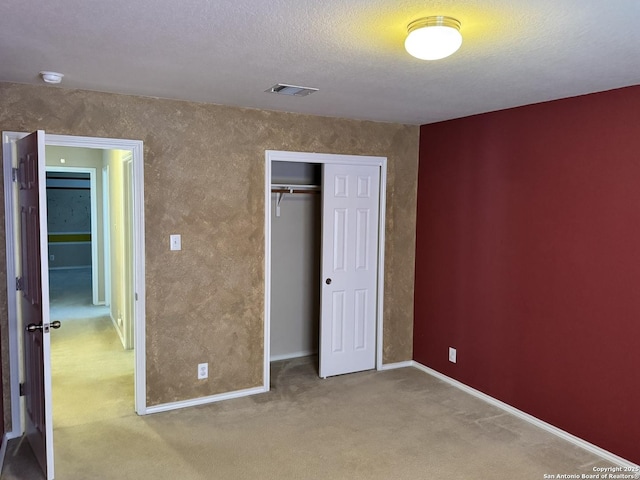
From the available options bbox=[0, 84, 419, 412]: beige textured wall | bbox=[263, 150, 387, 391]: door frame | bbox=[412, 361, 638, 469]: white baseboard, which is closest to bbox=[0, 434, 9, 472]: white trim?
bbox=[0, 84, 419, 412]: beige textured wall

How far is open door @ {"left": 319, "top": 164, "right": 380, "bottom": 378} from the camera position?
14.7 feet

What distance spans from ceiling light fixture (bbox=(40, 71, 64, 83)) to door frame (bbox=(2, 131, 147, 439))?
421 mm

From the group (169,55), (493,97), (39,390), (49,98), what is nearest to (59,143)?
(49,98)

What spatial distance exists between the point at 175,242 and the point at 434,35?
8.24ft

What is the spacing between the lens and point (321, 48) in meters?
2.31

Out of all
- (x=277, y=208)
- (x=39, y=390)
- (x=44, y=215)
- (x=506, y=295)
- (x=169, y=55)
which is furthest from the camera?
(x=277, y=208)

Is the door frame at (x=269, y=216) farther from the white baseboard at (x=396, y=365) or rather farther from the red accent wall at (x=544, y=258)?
the red accent wall at (x=544, y=258)

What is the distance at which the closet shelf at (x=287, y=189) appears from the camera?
4672 millimetres

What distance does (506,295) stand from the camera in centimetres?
387

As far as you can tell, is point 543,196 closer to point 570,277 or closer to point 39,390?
point 570,277

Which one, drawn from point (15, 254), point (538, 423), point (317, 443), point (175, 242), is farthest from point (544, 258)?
point (15, 254)

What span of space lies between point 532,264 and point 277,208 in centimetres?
234

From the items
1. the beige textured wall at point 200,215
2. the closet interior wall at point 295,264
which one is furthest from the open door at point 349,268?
the closet interior wall at point 295,264

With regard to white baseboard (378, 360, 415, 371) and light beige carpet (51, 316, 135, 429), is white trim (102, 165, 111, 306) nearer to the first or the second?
light beige carpet (51, 316, 135, 429)
